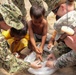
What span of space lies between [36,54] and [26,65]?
1.09ft

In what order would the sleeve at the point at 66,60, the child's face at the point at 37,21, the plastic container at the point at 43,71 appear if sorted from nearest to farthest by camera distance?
the sleeve at the point at 66,60 → the plastic container at the point at 43,71 → the child's face at the point at 37,21

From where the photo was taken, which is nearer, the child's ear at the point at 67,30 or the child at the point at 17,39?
the child's ear at the point at 67,30

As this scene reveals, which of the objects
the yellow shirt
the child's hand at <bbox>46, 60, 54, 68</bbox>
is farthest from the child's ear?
the yellow shirt

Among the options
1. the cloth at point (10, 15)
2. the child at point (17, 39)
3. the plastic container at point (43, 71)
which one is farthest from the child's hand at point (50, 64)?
the cloth at point (10, 15)

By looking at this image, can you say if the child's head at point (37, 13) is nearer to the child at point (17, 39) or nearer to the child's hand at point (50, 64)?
the child at point (17, 39)

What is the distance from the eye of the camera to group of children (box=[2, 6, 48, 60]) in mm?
2221

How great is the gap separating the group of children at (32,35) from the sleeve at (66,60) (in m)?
0.24

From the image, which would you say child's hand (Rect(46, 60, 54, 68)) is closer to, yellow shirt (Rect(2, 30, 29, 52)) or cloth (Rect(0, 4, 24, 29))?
yellow shirt (Rect(2, 30, 29, 52))

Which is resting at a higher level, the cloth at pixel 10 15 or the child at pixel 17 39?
the child at pixel 17 39

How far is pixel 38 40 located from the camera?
2.53m

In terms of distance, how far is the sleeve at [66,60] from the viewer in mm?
2035

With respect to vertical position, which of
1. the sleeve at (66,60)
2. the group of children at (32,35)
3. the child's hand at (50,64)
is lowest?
the sleeve at (66,60)

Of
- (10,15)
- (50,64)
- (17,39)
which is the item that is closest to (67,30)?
(10,15)

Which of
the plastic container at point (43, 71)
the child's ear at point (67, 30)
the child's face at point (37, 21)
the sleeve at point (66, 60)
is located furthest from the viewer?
the child's face at point (37, 21)
